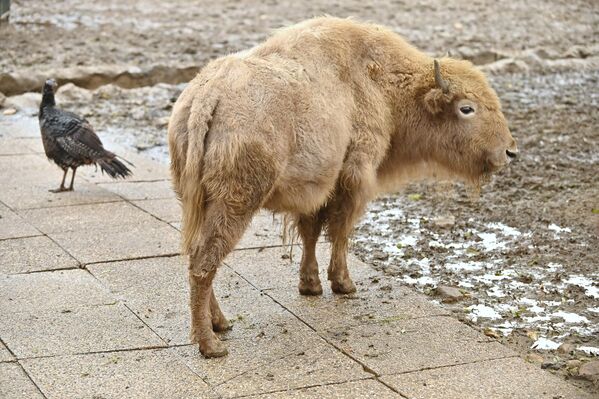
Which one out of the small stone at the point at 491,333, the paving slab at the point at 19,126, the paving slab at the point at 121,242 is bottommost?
the paving slab at the point at 19,126

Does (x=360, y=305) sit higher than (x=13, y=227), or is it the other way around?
(x=360, y=305)

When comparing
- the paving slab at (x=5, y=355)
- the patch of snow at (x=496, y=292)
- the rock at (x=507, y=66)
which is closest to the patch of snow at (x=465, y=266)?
the patch of snow at (x=496, y=292)

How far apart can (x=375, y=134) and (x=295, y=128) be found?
730 millimetres

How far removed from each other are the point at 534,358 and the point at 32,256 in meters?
3.56

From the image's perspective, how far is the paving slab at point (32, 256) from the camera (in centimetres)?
703

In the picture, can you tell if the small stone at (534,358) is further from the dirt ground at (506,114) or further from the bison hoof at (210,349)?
the bison hoof at (210,349)

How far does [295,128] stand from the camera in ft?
19.3

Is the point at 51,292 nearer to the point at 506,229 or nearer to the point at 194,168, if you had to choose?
the point at 194,168

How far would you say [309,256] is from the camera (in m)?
6.66

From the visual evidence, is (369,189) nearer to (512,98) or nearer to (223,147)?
(223,147)

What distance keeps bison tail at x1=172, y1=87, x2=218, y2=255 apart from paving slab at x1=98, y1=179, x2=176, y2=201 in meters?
3.24

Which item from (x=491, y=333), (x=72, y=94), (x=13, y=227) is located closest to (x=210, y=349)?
(x=491, y=333)

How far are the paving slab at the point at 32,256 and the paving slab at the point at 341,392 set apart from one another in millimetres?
2485

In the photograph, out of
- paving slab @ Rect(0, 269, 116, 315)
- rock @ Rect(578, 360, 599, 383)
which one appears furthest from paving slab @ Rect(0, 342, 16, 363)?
rock @ Rect(578, 360, 599, 383)
